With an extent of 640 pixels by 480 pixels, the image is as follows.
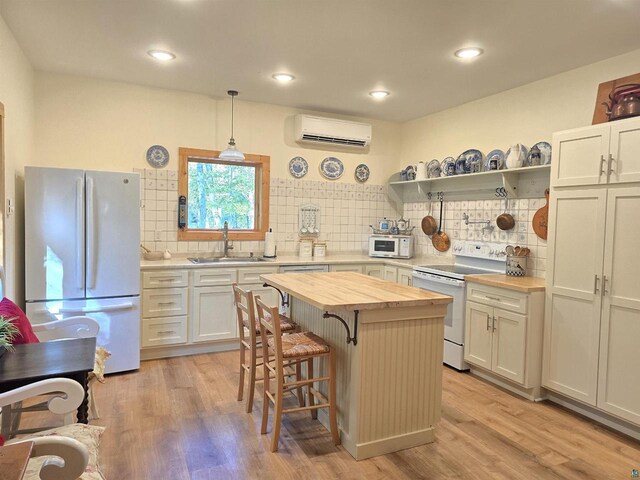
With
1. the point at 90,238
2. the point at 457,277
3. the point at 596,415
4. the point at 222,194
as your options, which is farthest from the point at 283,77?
the point at 596,415

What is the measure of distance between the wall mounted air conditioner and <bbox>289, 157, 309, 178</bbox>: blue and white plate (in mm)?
220

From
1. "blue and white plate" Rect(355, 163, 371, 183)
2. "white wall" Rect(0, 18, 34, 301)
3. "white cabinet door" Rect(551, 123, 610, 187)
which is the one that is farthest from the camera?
"blue and white plate" Rect(355, 163, 371, 183)

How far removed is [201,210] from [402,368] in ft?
9.74

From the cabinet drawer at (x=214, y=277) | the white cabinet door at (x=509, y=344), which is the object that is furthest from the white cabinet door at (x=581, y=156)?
the cabinet drawer at (x=214, y=277)

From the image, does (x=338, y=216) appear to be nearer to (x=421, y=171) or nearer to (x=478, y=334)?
(x=421, y=171)

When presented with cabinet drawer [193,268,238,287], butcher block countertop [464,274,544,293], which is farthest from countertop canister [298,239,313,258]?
butcher block countertop [464,274,544,293]

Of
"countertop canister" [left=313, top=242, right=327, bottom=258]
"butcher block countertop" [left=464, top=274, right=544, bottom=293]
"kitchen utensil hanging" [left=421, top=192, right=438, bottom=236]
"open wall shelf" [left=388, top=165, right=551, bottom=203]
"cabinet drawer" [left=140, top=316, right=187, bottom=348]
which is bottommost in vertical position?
"cabinet drawer" [left=140, top=316, right=187, bottom=348]

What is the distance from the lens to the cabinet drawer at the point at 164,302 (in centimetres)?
382

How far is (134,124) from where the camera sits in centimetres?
418

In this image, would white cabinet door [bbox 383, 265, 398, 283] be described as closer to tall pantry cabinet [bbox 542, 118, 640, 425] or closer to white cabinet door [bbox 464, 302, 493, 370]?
white cabinet door [bbox 464, 302, 493, 370]

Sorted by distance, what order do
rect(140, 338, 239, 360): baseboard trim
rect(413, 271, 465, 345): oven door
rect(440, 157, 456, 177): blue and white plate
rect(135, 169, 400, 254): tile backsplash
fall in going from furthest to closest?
rect(440, 157, 456, 177): blue and white plate, rect(135, 169, 400, 254): tile backsplash, rect(140, 338, 239, 360): baseboard trim, rect(413, 271, 465, 345): oven door

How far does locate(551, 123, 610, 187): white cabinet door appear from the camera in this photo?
2.76 meters

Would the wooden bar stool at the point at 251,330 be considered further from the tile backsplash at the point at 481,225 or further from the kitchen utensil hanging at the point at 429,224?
the kitchen utensil hanging at the point at 429,224

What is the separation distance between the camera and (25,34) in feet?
9.86
